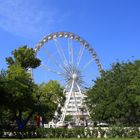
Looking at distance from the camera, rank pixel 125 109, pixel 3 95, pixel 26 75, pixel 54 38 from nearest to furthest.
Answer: pixel 3 95
pixel 26 75
pixel 125 109
pixel 54 38

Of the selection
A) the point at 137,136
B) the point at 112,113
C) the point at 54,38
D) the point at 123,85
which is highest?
the point at 54,38

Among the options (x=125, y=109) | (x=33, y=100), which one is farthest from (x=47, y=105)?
(x=125, y=109)

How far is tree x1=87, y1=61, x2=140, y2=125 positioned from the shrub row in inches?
325

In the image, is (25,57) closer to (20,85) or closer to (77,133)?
(20,85)

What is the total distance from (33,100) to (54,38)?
1018 inches

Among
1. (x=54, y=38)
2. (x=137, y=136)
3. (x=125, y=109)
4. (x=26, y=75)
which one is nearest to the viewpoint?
(x=137, y=136)

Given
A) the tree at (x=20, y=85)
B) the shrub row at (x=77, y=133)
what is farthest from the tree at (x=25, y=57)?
the shrub row at (x=77, y=133)

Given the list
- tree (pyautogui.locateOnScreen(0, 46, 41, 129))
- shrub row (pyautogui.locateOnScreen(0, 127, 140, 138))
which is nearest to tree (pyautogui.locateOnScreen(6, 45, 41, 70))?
tree (pyautogui.locateOnScreen(0, 46, 41, 129))

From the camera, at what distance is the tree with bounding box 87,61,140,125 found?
5860 centimetres

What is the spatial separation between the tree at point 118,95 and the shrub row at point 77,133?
8.25 m

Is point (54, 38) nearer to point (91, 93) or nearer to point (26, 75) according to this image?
point (91, 93)

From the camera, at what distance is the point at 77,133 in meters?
48.2

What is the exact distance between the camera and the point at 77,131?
48188 millimetres

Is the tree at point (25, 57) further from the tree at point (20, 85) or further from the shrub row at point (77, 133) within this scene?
the shrub row at point (77, 133)
